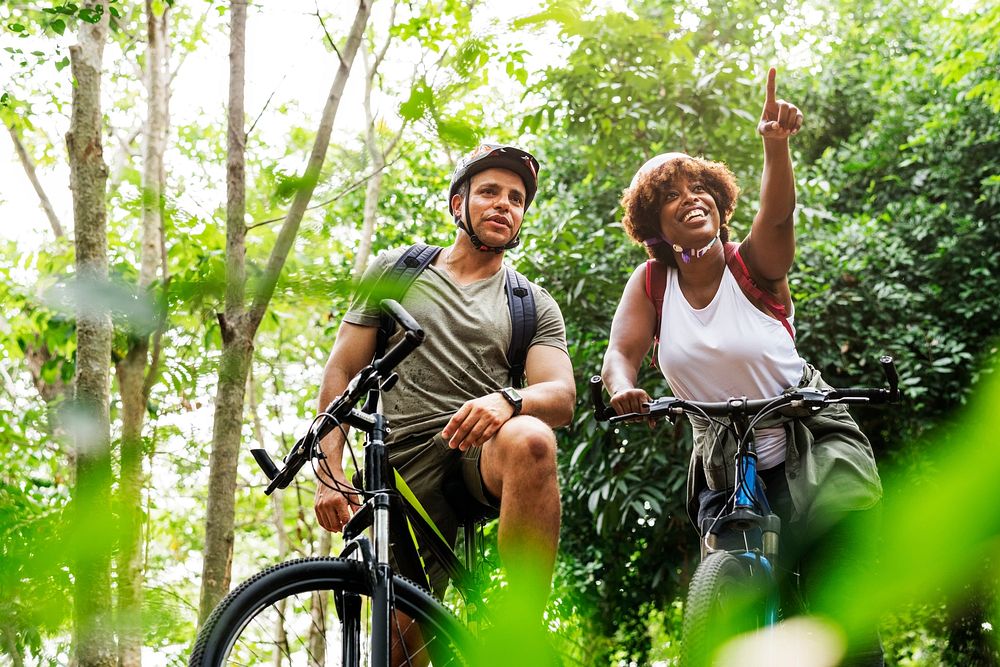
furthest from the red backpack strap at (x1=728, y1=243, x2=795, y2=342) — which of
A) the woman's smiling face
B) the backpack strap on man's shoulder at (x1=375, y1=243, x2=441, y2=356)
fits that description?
the backpack strap on man's shoulder at (x1=375, y1=243, x2=441, y2=356)

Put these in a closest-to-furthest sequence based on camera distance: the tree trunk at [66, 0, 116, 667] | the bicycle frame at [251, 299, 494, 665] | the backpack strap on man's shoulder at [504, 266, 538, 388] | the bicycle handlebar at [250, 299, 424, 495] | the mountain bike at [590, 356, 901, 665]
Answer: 1. the tree trunk at [66, 0, 116, 667]
2. the bicycle frame at [251, 299, 494, 665]
3. the bicycle handlebar at [250, 299, 424, 495]
4. the mountain bike at [590, 356, 901, 665]
5. the backpack strap on man's shoulder at [504, 266, 538, 388]

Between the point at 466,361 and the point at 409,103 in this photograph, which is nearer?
the point at 409,103

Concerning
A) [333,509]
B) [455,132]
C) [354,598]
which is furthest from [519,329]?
[455,132]

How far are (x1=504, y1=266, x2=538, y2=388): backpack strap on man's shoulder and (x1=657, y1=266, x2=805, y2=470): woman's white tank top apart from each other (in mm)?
409

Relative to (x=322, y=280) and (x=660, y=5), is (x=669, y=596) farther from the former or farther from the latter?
(x=322, y=280)

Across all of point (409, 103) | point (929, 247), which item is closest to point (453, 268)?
point (409, 103)


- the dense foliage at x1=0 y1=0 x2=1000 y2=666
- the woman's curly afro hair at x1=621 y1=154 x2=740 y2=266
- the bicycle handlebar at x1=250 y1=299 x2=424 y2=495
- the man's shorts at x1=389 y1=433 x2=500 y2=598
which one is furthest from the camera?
the dense foliage at x1=0 y1=0 x2=1000 y2=666

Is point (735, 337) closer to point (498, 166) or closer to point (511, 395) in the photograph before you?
point (511, 395)

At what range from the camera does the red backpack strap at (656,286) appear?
301cm

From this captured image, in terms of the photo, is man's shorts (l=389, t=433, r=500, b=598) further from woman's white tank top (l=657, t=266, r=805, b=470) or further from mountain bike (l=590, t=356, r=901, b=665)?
woman's white tank top (l=657, t=266, r=805, b=470)

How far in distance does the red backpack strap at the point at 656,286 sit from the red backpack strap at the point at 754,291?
0.70 feet

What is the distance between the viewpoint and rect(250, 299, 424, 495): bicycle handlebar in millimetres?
2100

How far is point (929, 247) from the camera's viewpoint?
8484 mm

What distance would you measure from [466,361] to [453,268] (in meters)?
→ 0.38
